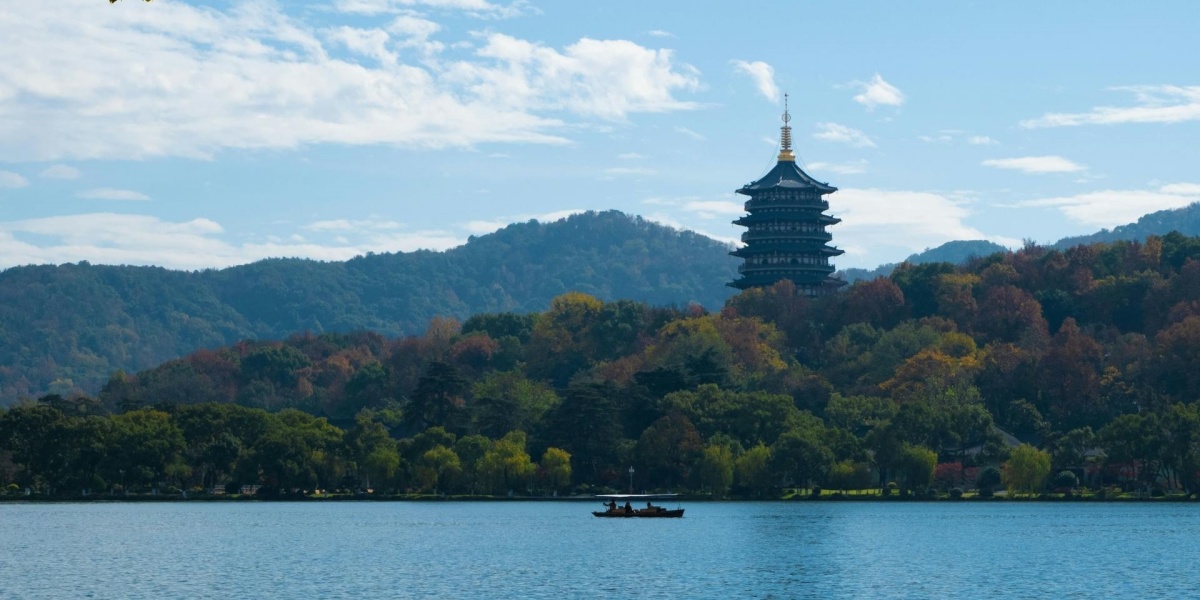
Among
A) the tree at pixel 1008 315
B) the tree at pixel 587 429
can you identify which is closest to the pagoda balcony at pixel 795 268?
the tree at pixel 1008 315

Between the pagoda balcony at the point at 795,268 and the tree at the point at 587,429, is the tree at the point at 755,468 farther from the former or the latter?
the pagoda balcony at the point at 795,268

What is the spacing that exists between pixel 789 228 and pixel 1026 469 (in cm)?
5835

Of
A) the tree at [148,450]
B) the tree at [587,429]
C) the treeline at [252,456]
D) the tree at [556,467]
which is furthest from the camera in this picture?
the tree at [587,429]

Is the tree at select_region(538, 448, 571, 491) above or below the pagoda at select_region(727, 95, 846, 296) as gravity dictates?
below

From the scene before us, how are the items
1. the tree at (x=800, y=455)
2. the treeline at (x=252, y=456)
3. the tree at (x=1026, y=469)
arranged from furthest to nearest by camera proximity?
1. the treeline at (x=252, y=456)
2. the tree at (x=800, y=455)
3. the tree at (x=1026, y=469)

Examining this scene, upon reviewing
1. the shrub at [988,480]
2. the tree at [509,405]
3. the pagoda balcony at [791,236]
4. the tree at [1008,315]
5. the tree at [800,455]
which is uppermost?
the pagoda balcony at [791,236]

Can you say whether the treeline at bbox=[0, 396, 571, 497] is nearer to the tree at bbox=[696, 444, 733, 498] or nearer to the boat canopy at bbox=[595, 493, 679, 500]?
the boat canopy at bbox=[595, 493, 679, 500]

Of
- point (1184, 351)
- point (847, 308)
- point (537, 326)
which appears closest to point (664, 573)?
point (1184, 351)

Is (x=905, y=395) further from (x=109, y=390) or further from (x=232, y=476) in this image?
(x=109, y=390)

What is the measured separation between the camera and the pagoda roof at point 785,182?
158 meters

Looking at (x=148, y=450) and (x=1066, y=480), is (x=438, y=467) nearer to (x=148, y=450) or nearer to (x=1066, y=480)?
(x=148, y=450)

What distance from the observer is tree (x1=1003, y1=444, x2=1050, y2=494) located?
10338 cm

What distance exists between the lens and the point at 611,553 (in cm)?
Answer: 7112

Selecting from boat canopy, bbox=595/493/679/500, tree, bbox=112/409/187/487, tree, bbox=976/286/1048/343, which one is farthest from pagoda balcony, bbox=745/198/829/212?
tree, bbox=112/409/187/487
